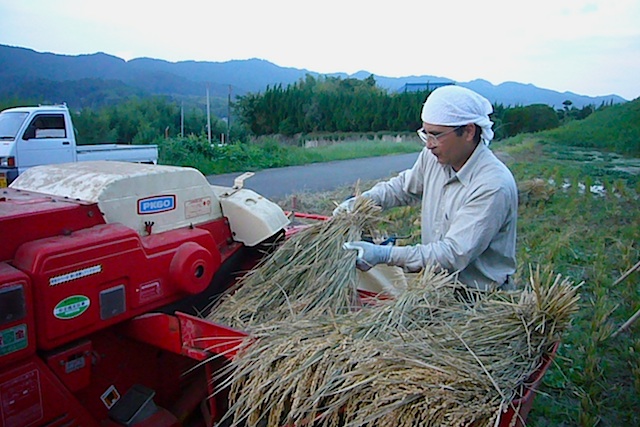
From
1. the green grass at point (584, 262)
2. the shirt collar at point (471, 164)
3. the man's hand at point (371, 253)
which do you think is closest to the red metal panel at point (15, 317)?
the man's hand at point (371, 253)

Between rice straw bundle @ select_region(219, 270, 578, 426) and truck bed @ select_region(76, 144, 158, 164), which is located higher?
rice straw bundle @ select_region(219, 270, 578, 426)

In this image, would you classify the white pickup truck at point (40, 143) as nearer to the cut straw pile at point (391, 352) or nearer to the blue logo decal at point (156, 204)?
the blue logo decal at point (156, 204)

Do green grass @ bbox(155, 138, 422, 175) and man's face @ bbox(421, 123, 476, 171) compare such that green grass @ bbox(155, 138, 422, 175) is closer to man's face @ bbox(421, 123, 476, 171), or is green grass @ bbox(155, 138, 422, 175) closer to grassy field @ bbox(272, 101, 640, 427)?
grassy field @ bbox(272, 101, 640, 427)

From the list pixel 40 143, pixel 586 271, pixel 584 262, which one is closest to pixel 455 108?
pixel 586 271

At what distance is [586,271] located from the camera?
19.4 ft

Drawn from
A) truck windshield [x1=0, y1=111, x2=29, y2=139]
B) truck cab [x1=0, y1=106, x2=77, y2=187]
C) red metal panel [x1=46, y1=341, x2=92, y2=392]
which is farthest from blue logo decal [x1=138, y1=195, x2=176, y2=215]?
truck windshield [x1=0, y1=111, x2=29, y2=139]

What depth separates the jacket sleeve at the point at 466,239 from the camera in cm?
240

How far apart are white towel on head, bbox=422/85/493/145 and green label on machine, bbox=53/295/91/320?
1614mm

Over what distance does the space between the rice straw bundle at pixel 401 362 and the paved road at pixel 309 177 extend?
30.8 ft

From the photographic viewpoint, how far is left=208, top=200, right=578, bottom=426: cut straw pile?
155 centimetres

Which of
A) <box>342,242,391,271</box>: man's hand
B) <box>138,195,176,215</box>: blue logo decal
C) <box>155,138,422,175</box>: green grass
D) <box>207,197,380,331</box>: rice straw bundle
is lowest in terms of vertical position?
<box>155,138,422,175</box>: green grass

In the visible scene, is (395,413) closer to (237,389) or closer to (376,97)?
(237,389)

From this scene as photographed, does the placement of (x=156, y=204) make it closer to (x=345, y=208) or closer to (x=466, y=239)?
(x=345, y=208)

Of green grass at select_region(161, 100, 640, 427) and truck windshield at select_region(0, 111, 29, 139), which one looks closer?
green grass at select_region(161, 100, 640, 427)
